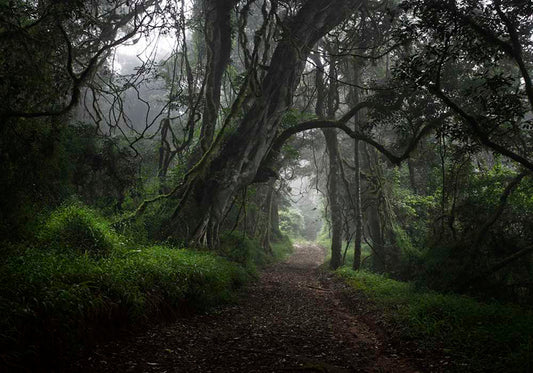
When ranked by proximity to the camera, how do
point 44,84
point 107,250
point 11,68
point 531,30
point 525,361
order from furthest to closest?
point 531,30 → point 107,250 → point 44,84 → point 11,68 → point 525,361

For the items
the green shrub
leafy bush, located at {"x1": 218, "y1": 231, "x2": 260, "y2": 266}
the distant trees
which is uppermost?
the distant trees

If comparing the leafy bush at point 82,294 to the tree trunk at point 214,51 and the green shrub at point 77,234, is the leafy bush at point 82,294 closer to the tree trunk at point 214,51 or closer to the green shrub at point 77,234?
the green shrub at point 77,234

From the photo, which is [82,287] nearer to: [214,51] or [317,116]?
[214,51]

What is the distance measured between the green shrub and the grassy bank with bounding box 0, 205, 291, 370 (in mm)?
17

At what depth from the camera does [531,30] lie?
8305mm

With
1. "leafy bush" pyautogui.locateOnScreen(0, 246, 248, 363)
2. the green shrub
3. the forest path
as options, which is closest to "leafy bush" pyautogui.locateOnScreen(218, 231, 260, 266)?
the forest path

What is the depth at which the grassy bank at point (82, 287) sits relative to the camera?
347cm

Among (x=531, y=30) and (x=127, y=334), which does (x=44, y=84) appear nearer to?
(x=127, y=334)

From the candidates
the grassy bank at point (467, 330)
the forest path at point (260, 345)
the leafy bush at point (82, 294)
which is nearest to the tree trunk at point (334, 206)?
the forest path at point (260, 345)

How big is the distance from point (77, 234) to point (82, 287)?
2.85m

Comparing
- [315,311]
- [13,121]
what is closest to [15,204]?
[13,121]

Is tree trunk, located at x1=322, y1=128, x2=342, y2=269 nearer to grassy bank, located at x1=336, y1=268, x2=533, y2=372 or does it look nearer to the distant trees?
the distant trees

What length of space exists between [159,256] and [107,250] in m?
1.01

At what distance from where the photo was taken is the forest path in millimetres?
4238
